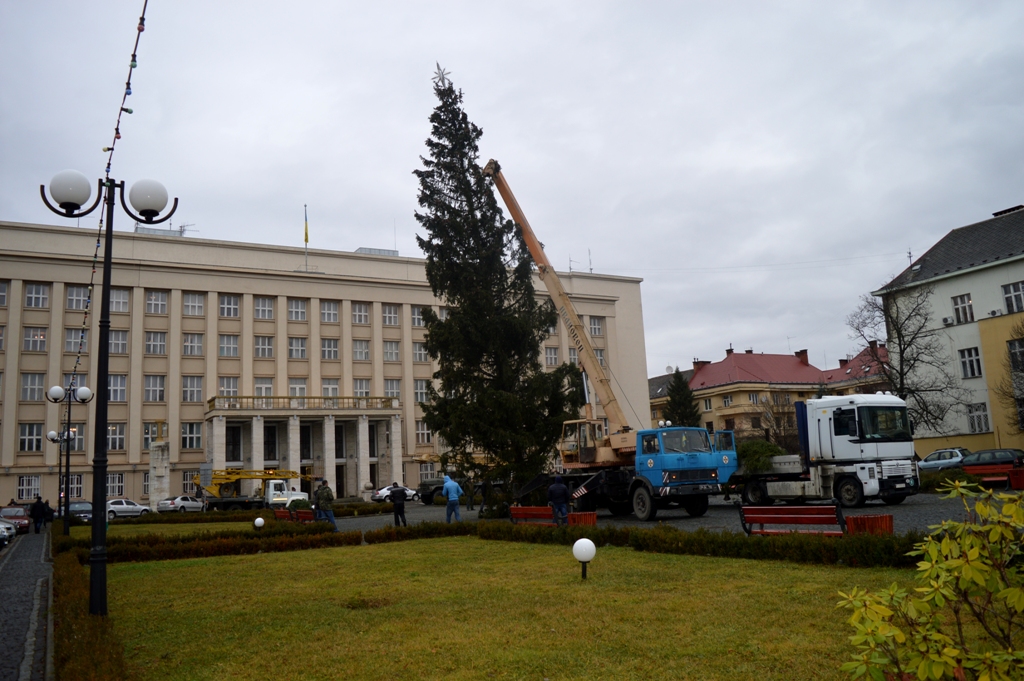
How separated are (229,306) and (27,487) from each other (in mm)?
17484

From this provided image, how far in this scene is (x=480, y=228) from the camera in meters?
28.7

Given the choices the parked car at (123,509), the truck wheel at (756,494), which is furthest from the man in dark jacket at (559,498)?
the parked car at (123,509)

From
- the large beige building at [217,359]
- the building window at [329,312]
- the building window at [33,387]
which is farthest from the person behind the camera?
the building window at [329,312]

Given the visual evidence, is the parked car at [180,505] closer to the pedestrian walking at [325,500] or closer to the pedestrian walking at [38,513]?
the pedestrian walking at [38,513]

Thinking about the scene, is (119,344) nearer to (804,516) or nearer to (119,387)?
(119,387)

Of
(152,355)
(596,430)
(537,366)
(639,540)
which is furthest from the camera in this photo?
(152,355)

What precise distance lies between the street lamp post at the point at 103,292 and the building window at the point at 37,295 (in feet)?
162

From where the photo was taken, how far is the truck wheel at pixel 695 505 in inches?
906

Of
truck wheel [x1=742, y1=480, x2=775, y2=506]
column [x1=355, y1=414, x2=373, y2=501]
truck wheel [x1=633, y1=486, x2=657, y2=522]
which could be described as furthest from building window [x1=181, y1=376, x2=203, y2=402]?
truck wheel [x1=742, y1=480, x2=775, y2=506]

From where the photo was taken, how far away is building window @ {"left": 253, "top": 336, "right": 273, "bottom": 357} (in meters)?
59.1

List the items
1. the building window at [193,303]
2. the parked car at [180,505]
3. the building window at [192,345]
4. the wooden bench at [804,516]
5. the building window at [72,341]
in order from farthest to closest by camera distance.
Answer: the building window at [193,303]
the building window at [192,345]
the building window at [72,341]
the parked car at [180,505]
the wooden bench at [804,516]

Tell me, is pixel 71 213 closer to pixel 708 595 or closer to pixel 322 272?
pixel 708 595

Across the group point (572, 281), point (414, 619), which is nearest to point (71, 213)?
point (414, 619)

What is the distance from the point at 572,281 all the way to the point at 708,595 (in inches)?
2513
